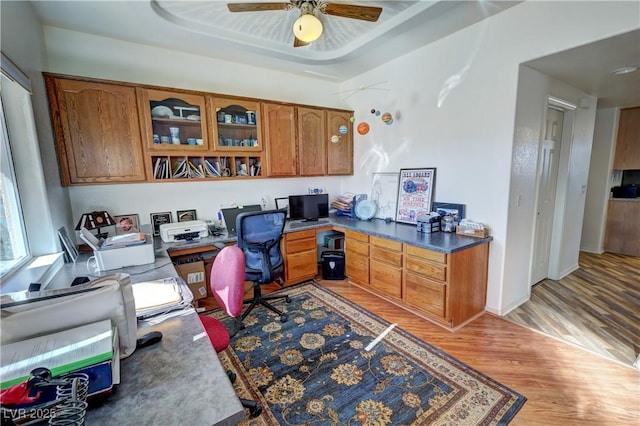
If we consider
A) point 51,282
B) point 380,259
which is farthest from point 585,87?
point 51,282

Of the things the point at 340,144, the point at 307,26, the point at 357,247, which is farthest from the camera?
the point at 340,144

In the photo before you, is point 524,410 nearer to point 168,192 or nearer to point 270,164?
point 270,164

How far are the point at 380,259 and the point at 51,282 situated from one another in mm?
2737

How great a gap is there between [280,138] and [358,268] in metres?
1.89

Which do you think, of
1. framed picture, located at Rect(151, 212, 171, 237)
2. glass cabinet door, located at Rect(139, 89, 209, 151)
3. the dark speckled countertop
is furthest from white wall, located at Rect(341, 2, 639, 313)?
framed picture, located at Rect(151, 212, 171, 237)

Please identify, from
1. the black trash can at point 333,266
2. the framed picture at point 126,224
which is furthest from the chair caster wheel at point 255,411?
the framed picture at point 126,224

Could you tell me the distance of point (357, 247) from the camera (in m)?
3.39

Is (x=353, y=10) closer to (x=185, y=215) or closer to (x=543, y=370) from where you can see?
(x=185, y=215)

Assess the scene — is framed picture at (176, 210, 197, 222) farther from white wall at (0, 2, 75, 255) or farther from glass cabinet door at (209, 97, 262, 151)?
white wall at (0, 2, 75, 255)

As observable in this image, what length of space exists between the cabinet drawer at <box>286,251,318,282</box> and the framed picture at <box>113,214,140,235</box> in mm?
1712

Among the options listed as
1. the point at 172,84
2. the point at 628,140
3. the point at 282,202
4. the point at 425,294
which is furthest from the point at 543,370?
the point at 628,140

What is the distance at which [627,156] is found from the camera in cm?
443

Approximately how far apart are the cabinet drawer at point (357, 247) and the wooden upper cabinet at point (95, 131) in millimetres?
2377

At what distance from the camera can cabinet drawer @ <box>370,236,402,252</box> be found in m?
2.85
